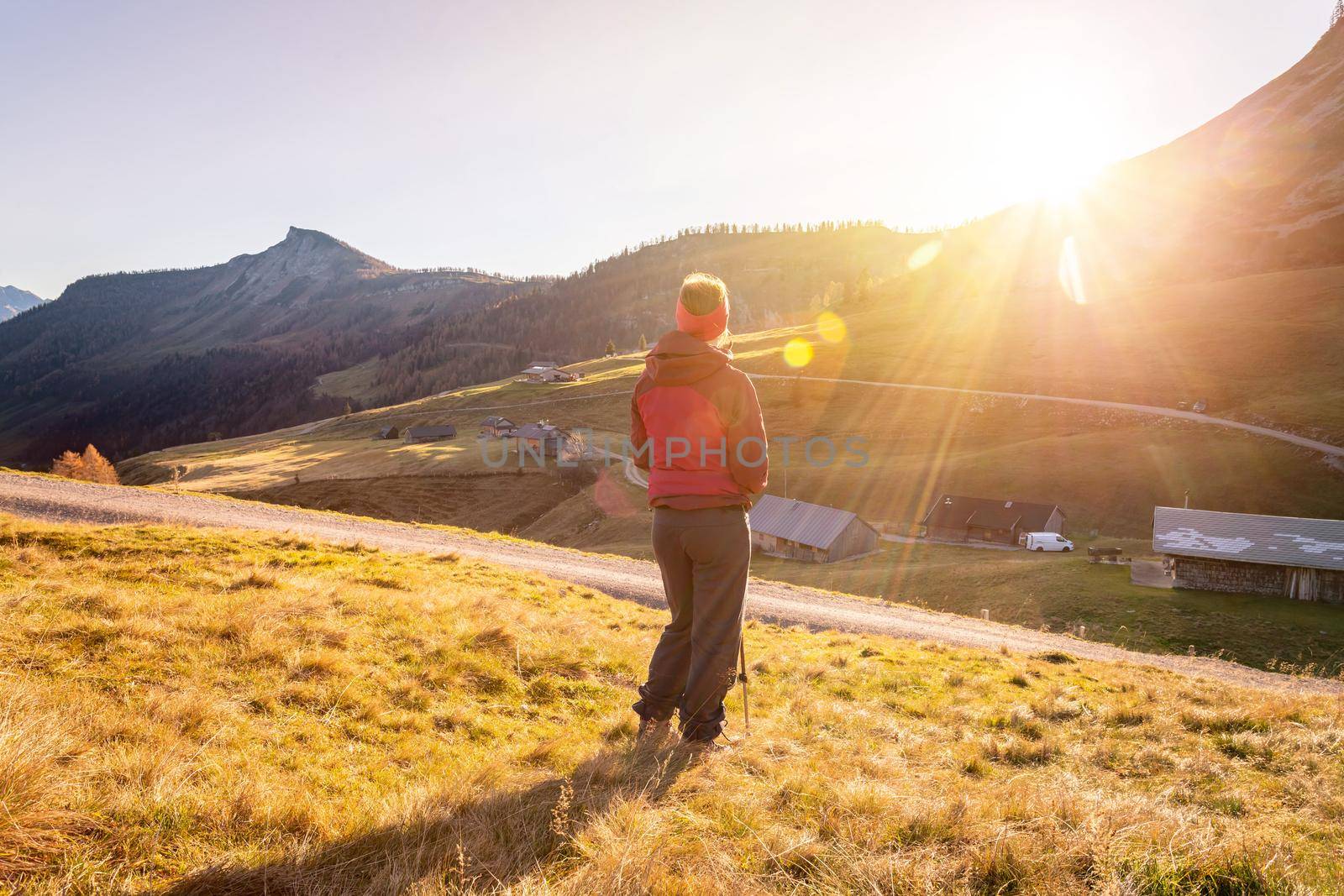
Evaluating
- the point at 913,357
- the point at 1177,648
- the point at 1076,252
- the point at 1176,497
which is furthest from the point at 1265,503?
the point at 1076,252

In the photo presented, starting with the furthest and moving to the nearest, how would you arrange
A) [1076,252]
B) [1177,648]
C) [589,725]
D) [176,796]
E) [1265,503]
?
1. [1076,252]
2. [1265,503]
3. [1177,648]
4. [589,725]
5. [176,796]

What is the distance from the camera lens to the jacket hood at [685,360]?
18.3 ft

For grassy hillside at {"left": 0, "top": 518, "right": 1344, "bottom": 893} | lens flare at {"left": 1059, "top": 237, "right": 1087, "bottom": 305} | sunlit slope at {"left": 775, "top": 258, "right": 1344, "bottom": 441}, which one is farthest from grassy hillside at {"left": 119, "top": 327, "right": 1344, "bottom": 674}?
lens flare at {"left": 1059, "top": 237, "right": 1087, "bottom": 305}

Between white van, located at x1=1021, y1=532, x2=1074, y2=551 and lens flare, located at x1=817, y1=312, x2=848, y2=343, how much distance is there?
88999mm

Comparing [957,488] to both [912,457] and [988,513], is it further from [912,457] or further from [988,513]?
[912,457]

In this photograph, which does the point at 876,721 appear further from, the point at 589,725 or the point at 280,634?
the point at 280,634

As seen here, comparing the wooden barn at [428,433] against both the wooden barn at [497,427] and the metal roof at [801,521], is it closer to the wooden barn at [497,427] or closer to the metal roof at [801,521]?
the wooden barn at [497,427]

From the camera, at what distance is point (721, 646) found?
18.6 ft

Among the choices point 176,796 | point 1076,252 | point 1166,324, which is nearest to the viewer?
point 176,796

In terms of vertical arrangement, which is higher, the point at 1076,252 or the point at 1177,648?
the point at 1076,252

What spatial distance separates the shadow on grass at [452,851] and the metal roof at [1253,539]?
50.3m

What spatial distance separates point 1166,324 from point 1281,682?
4658 inches

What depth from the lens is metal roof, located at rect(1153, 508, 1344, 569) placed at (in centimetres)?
4047

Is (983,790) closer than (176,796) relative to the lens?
No
